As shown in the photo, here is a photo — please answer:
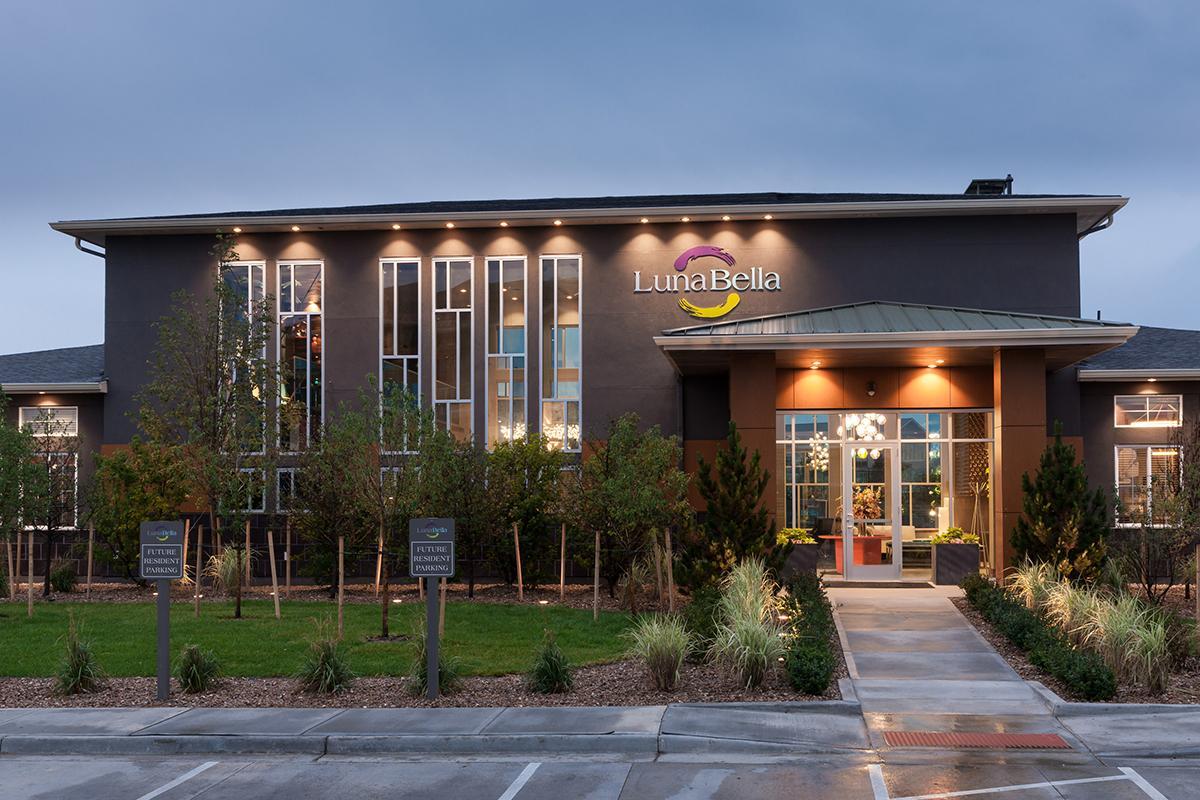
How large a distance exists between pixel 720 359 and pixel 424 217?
7.87 meters

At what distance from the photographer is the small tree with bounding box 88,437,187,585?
73.6 feet

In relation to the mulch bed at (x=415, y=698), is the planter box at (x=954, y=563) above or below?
above

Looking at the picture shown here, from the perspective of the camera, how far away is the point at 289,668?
536 inches

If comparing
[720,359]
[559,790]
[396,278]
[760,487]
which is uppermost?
[396,278]

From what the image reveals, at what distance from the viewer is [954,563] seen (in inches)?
834

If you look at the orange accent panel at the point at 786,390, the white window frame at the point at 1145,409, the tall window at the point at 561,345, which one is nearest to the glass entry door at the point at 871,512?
the orange accent panel at the point at 786,390

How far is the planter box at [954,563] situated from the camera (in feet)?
69.2

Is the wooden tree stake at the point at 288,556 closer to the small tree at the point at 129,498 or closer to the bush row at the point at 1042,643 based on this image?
the small tree at the point at 129,498

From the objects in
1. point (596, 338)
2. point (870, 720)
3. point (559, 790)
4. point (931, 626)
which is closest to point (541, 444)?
point (596, 338)

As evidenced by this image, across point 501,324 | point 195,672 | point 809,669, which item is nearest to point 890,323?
point 501,324

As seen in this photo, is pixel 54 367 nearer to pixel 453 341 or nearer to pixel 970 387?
pixel 453 341

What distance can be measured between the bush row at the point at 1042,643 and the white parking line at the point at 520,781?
5.71 meters

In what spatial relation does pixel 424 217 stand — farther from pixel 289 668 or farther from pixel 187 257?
pixel 289 668

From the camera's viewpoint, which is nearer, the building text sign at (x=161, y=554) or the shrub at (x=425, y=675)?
the shrub at (x=425, y=675)
